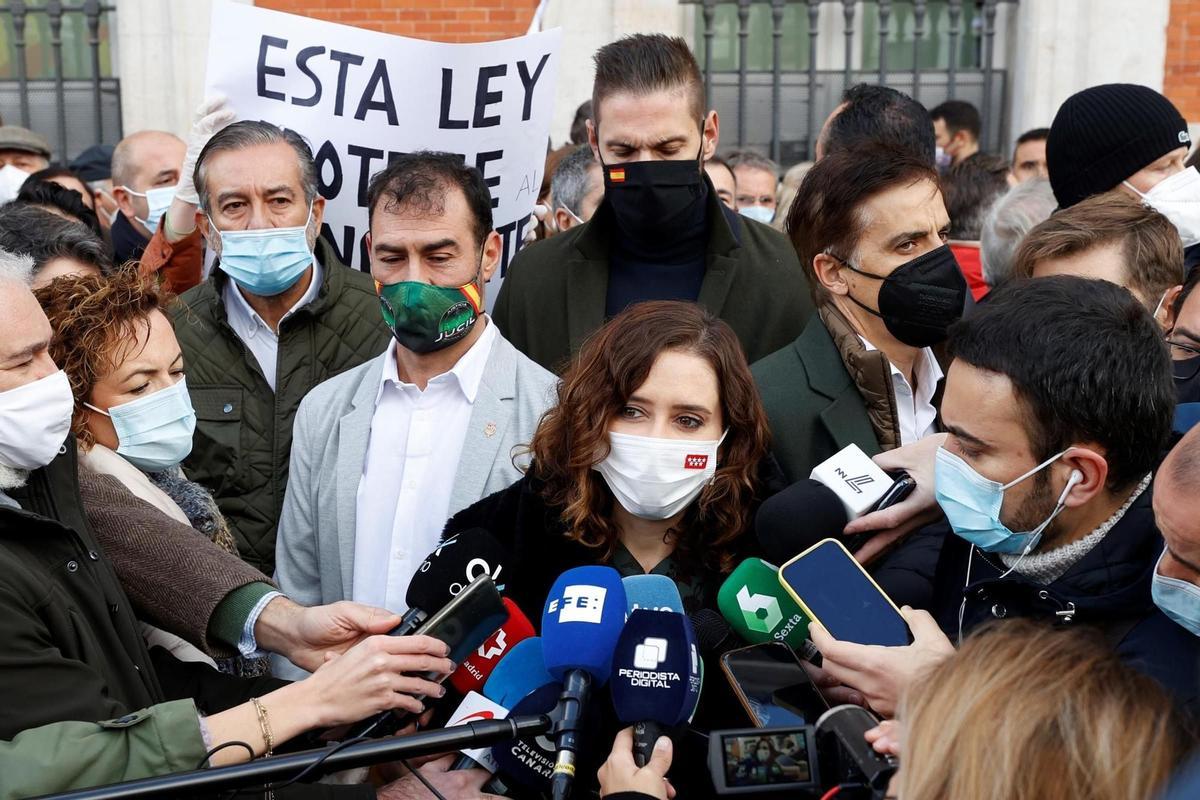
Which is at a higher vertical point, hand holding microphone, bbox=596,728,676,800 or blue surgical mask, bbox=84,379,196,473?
blue surgical mask, bbox=84,379,196,473

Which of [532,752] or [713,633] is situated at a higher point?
[713,633]

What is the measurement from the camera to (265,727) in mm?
2756

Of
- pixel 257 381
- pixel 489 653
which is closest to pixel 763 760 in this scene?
pixel 489 653

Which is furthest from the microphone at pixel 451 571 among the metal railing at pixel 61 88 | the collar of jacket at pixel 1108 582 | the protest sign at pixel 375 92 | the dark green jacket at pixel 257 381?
the metal railing at pixel 61 88

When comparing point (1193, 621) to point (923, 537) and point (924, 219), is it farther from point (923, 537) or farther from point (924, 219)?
point (924, 219)

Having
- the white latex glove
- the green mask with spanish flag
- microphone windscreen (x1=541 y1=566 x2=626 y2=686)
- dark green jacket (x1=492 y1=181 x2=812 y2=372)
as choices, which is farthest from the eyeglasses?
the white latex glove

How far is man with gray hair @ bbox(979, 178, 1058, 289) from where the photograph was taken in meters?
4.54

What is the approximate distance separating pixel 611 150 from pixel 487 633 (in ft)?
6.74

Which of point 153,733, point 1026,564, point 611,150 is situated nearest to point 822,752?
point 1026,564

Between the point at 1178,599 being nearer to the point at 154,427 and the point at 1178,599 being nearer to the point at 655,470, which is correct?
the point at 655,470

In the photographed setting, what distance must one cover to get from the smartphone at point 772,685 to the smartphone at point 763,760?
0.26m

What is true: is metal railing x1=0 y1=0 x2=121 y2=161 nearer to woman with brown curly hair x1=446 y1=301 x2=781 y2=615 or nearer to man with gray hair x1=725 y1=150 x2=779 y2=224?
man with gray hair x1=725 y1=150 x2=779 y2=224

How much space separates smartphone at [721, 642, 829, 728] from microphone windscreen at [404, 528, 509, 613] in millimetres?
568

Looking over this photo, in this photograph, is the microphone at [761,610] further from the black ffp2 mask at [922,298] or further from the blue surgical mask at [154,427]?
the blue surgical mask at [154,427]
